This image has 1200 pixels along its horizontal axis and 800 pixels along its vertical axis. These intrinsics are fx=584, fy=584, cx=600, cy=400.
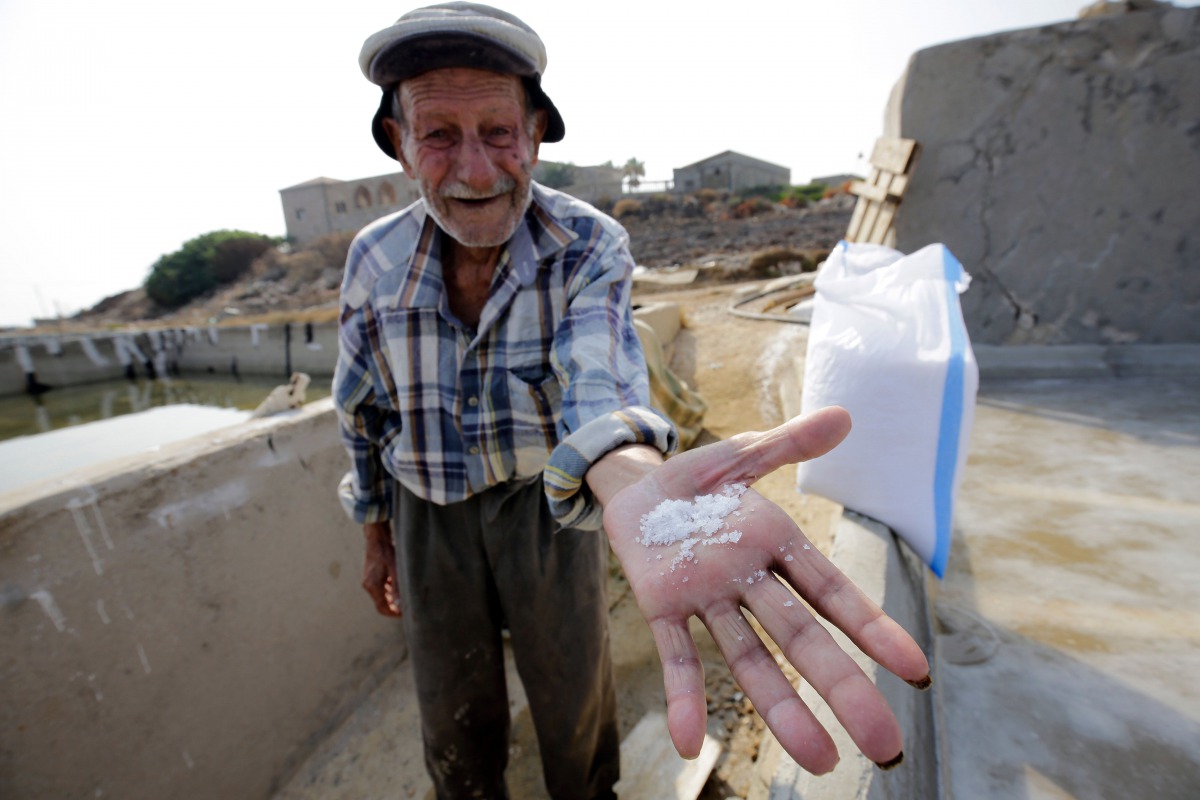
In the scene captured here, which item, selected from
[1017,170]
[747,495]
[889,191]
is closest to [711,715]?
[747,495]

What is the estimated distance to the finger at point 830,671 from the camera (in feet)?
2.12

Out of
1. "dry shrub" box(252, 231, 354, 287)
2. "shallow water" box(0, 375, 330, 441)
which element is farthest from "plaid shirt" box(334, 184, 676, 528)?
"dry shrub" box(252, 231, 354, 287)

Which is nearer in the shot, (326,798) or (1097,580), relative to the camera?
(1097,580)

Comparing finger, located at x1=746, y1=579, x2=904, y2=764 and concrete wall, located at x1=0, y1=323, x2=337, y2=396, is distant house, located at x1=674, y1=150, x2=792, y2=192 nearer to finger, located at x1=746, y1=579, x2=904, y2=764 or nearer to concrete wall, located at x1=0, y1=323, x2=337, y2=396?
concrete wall, located at x1=0, y1=323, x2=337, y2=396

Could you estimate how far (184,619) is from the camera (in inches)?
74.9

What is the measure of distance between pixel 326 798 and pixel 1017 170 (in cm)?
472

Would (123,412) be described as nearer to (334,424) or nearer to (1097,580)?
(334,424)

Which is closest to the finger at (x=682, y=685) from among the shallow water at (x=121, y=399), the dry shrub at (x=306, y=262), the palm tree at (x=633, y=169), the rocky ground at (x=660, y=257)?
the rocky ground at (x=660, y=257)

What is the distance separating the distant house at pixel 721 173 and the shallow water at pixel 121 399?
30.4m

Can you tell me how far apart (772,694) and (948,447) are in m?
1.23

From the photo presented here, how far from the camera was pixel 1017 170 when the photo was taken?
3482 mm

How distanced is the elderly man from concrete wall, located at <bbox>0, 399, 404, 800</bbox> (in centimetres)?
66

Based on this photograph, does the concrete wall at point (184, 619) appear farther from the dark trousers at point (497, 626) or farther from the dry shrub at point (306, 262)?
the dry shrub at point (306, 262)

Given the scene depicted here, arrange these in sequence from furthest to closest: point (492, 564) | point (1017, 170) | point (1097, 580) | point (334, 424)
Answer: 1. point (1017, 170)
2. point (334, 424)
3. point (1097, 580)
4. point (492, 564)
